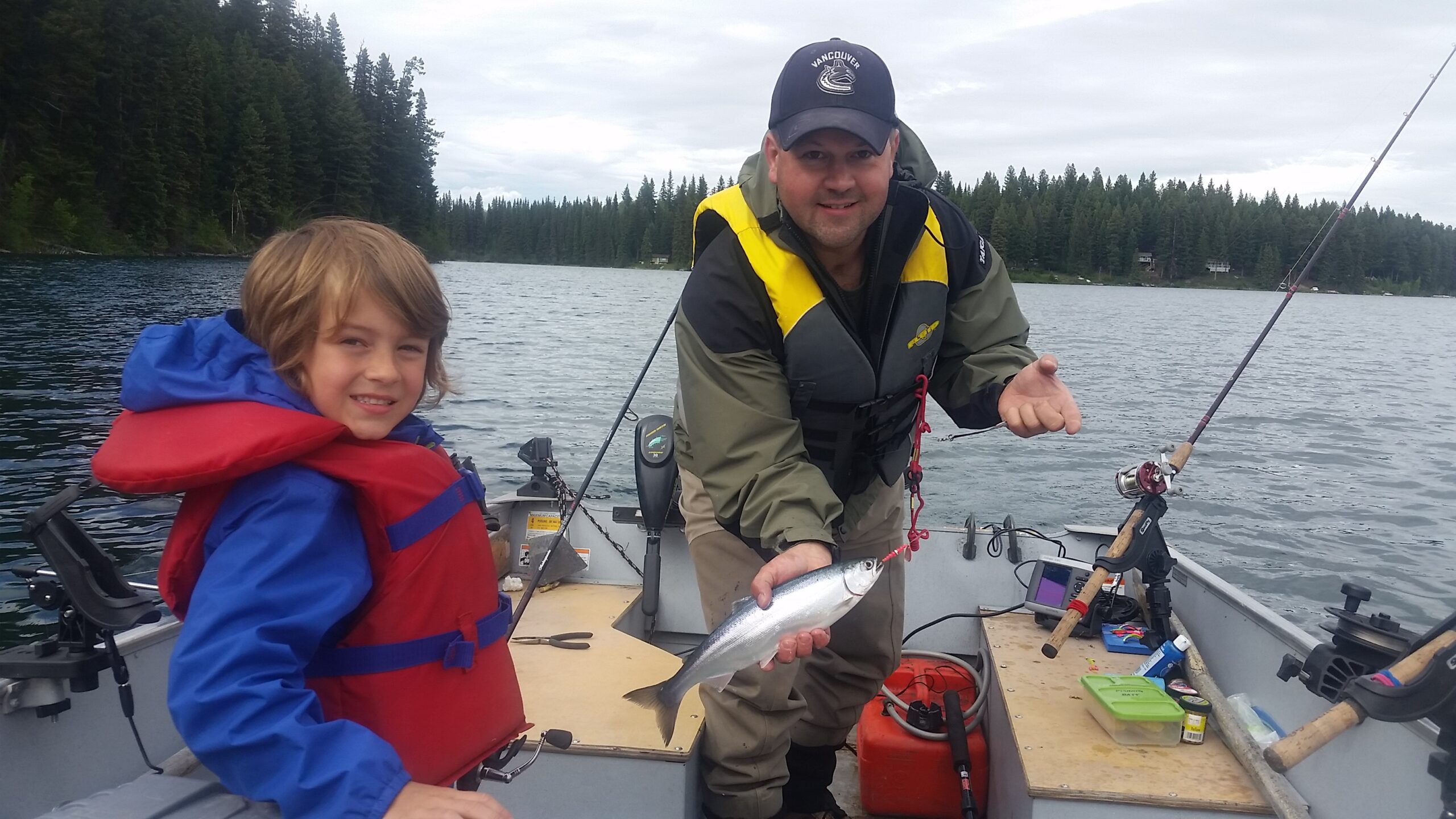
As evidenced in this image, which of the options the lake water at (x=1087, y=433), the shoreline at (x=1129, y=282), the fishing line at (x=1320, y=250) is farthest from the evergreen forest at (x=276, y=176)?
the fishing line at (x=1320, y=250)

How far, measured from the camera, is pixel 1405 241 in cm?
3081

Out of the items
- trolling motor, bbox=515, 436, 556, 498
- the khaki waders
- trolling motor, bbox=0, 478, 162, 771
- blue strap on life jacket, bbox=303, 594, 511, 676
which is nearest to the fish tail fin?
the khaki waders

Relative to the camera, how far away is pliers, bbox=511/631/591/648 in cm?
439

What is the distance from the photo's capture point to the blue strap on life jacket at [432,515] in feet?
6.25

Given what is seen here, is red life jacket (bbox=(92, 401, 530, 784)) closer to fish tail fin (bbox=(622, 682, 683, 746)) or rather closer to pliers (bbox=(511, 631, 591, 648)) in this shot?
fish tail fin (bbox=(622, 682, 683, 746))

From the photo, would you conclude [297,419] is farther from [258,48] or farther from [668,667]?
[258,48]

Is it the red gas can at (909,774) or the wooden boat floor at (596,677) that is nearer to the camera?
the wooden boat floor at (596,677)

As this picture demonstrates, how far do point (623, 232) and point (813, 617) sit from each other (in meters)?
98.9

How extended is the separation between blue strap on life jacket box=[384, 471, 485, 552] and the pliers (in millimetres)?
2342

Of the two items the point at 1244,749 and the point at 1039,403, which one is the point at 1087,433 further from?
the point at 1039,403

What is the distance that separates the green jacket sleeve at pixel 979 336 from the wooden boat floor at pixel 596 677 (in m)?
1.55

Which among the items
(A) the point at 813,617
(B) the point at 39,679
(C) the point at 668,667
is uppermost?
(A) the point at 813,617

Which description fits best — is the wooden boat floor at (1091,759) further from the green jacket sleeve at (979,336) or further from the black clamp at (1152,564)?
the green jacket sleeve at (979,336)

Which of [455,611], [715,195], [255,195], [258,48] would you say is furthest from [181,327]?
[258,48]
